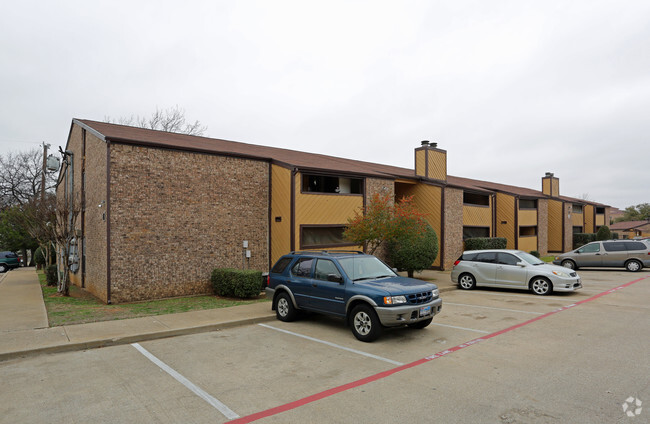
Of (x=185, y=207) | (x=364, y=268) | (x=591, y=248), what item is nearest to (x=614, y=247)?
(x=591, y=248)

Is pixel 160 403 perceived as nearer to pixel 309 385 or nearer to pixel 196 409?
pixel 196 409

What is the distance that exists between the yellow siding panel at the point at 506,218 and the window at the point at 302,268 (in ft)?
68.5

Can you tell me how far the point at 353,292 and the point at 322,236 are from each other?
321 inches

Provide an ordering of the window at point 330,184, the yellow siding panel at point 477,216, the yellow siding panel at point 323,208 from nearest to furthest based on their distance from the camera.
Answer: the yellow siding panel at point 323,208
the window at point 330,184
the yellow siding panel at point 477,216

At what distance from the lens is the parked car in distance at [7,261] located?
101 feet

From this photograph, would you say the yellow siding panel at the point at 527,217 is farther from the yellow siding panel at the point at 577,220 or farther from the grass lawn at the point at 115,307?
the grass lawn at the point at 115,307

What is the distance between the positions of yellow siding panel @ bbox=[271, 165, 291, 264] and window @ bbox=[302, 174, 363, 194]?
2.81 feet

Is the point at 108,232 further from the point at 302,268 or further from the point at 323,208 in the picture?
the point at 323,208

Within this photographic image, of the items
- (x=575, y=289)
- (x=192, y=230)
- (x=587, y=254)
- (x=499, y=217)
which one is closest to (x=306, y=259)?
(x=192, y=230)

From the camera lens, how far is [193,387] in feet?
16.3

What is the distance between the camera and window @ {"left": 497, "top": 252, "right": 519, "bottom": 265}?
42.0ft

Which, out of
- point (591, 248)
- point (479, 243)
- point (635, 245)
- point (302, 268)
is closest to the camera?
point (302, 268)

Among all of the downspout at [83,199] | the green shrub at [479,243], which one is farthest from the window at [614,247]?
the downspout at [83,199]

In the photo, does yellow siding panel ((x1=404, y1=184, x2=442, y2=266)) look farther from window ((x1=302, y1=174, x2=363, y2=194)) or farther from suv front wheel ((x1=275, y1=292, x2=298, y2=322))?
suv front wheel ((x1=275, y1=292, x2=298, y2=322))
